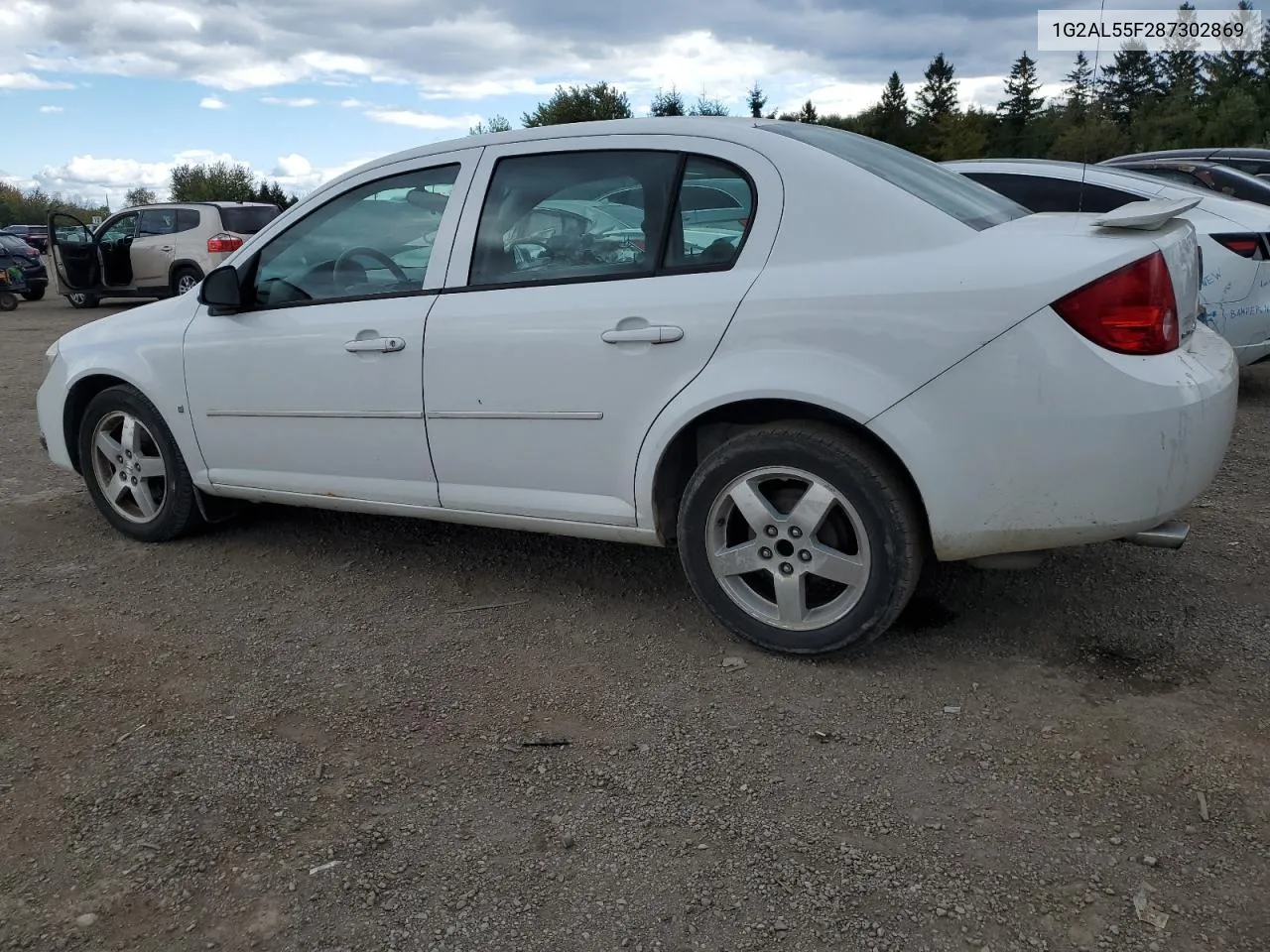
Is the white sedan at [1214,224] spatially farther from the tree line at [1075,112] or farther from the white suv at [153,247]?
the tree line at [1075,112]

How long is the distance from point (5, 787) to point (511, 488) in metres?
1.71

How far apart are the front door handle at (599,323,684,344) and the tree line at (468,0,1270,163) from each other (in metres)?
39.0

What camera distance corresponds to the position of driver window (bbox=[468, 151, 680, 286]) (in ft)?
11.0

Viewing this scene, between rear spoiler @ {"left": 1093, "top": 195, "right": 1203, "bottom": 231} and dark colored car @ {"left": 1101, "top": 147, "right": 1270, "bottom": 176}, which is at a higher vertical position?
dark colored car @ {"left": 1101, "top": 147, "right": 1270, "bottom": 176}

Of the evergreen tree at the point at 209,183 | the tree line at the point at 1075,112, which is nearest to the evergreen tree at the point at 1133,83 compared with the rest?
the tree line at the point at 1075,112

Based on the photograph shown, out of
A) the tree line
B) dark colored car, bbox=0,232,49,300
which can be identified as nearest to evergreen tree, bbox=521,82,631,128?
the tree line

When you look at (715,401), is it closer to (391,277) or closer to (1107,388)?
(1107,388)

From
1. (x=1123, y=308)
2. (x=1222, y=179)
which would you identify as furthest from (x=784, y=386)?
(x=1222, y=179)

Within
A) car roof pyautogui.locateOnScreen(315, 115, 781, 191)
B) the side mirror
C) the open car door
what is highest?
the open car door

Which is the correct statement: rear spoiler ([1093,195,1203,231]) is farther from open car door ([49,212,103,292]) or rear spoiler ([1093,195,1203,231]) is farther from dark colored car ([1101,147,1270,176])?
open car door ([49,212,103,292])

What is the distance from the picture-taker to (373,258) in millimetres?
3922

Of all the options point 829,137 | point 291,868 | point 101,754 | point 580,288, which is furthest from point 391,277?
point 291,868

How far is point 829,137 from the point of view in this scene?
11.6 feet

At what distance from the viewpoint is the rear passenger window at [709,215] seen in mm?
3203
